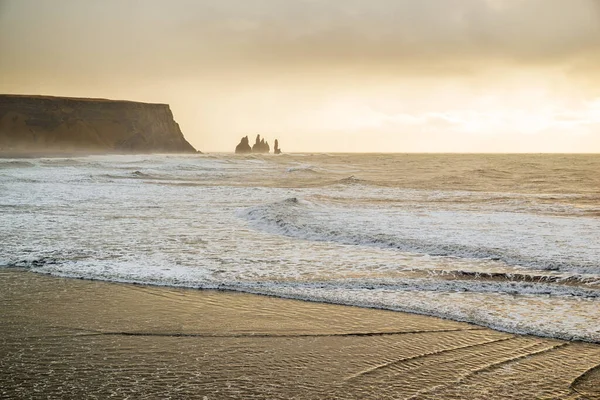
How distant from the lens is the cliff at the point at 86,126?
12594 centimetres

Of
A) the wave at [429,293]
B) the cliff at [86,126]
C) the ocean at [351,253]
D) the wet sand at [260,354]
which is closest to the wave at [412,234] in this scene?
the ocean at [351,253]

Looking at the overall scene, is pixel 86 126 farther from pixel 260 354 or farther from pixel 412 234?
pixel 260 354

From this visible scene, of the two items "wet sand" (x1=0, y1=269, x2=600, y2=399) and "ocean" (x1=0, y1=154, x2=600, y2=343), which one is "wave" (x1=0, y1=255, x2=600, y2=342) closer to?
"ocean" (x1=0, y1=154, x2=600, y2=343)

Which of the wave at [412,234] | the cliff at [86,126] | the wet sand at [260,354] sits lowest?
the wet sand at [260,354]

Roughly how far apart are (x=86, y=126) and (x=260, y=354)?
14595 centimetres

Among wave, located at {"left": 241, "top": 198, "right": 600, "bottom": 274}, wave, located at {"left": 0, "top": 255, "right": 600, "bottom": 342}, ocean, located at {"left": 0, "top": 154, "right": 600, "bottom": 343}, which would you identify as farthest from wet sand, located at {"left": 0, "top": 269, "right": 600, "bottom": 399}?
wave, located at {"left": 241, "top": 198, "right": 600, "bottom": 274}

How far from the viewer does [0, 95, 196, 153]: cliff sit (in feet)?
413

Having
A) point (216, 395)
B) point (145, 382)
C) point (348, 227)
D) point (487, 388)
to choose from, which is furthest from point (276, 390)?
point (348, 227)

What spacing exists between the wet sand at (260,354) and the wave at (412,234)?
432 centimetres

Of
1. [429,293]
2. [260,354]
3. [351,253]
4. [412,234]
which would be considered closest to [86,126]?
[412,234]

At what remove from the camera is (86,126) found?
137750 mm

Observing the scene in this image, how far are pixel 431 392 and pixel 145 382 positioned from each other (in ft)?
7.45

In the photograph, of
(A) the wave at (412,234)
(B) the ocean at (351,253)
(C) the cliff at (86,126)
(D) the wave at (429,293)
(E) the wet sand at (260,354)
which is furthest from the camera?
(C) the cliff at (86,126)

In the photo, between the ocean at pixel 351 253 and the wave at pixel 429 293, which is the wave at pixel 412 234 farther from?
the wave at pixel 429 293
